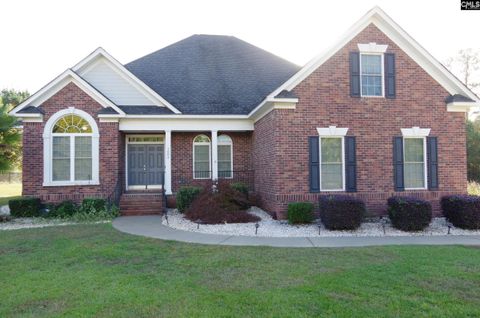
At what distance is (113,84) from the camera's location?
1466 centimetres

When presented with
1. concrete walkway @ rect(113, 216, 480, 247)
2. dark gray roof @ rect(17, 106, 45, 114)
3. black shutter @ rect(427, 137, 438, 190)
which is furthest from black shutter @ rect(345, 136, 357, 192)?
dark gray roof @ rect(17, 106, 45, 114)

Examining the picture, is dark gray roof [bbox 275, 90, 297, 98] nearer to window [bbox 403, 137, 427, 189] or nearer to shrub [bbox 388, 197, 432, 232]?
window [bbox 403, 137, 427, 189]

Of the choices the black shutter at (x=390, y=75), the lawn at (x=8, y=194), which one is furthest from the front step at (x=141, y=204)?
the black shutter at (x=390, y=75)

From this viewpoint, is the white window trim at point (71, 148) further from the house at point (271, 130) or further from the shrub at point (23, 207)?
the shrub at point (23, 207)

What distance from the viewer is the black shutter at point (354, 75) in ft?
38.1

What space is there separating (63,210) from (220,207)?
567cm

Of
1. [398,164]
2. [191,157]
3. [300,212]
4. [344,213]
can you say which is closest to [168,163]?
[191,157]

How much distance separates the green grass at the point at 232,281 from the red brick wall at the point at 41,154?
525 centimetres

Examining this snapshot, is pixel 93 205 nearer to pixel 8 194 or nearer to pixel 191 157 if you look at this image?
pixel 191 157

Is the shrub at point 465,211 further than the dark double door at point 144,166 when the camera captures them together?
No

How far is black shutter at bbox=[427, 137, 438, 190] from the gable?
1102cm

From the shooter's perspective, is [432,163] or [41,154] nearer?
[432,163]

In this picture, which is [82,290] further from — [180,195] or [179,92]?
[179,92]

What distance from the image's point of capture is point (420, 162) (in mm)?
11898
